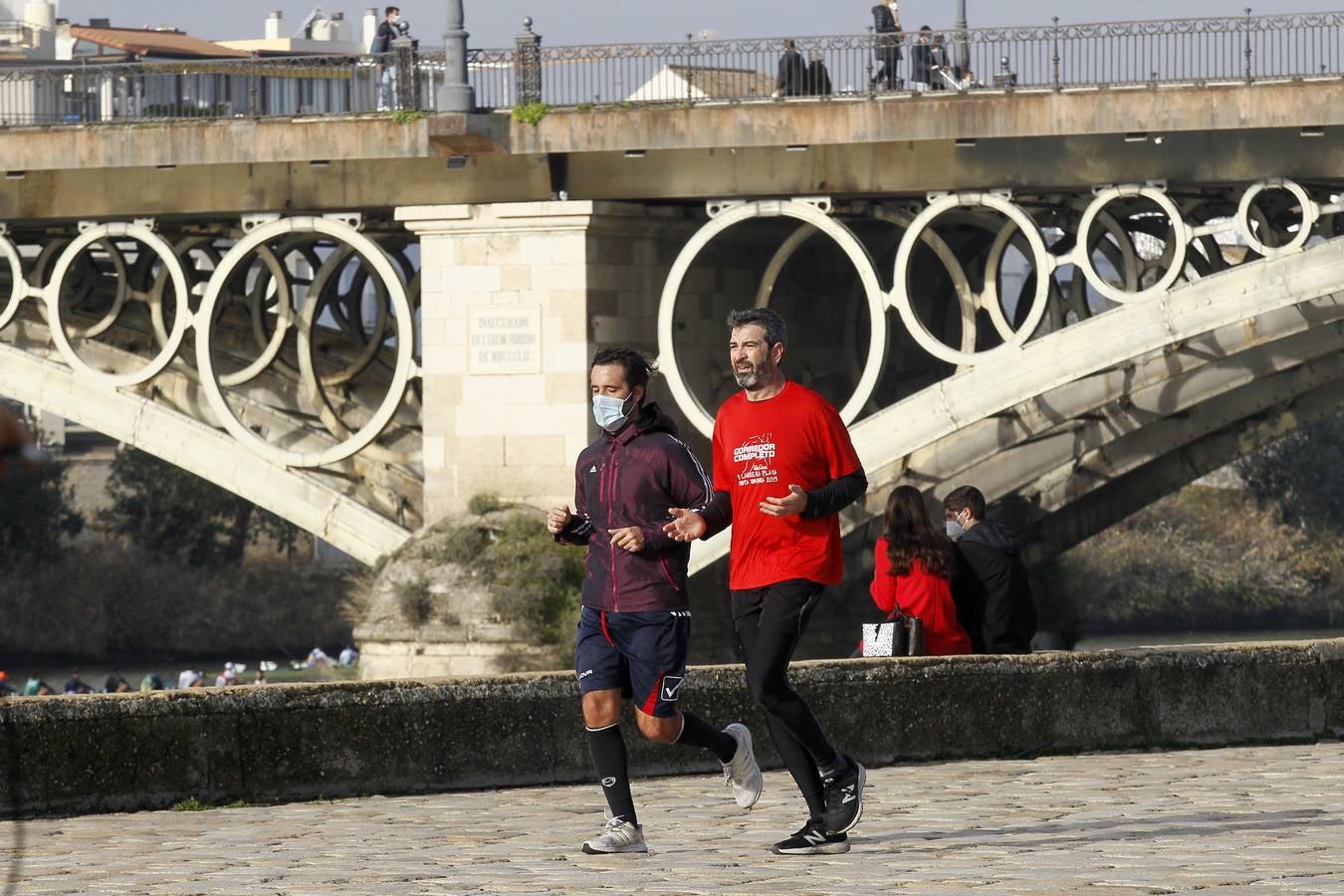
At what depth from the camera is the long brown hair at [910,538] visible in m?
10.2

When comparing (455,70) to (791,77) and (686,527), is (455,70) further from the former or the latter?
(686,527)

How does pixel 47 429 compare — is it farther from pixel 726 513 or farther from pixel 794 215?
pixel 726 513

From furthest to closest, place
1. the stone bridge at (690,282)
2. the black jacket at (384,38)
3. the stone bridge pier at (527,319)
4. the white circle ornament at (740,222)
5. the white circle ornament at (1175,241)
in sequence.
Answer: the black jacket at (384,38)
the stone bridge pier at (527,319)
the white circle ornament at (740,222)
the stone bridge at (690,282)
the white circle ornament at (1175,241)

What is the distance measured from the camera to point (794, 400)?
7523 mm

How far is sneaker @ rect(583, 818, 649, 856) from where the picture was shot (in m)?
7.41

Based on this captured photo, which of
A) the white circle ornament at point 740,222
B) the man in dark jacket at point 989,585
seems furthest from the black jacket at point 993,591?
the white circle ornament at point 740,222

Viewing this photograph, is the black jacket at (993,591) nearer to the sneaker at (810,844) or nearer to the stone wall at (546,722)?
the stone wall at (546,722)

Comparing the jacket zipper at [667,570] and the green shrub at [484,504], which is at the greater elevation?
the green shrub at [484,504]

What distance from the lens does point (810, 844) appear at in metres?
7.36

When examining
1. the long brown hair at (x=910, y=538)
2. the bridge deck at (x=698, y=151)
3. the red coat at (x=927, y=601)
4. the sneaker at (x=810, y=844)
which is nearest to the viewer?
the sneaker at (x=810, y=844)

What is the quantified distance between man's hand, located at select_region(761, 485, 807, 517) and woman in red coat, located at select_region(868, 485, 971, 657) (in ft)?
9.02

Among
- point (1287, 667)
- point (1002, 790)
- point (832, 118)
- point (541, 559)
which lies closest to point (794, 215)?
point (832, 118)

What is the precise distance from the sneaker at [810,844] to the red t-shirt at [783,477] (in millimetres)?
671

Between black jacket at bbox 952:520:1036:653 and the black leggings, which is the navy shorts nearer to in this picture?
the black leggings
